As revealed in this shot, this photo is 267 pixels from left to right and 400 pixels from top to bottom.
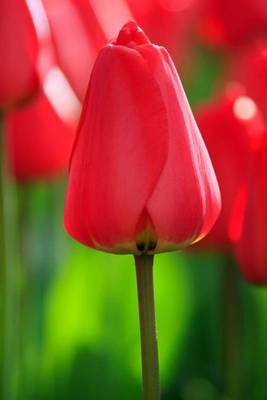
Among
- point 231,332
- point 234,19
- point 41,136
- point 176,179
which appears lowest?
point 231,332

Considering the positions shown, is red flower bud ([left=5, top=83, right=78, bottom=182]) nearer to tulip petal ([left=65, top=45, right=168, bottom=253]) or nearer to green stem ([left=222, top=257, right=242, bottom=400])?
green stem ([left=222, top=257, right=242, bottom=400])

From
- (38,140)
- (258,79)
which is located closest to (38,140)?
(38,140)

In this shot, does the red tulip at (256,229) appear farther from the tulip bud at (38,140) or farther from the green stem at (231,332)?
the tulip bud at (38,140)

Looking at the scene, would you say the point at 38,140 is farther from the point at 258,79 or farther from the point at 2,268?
the point at 258,79

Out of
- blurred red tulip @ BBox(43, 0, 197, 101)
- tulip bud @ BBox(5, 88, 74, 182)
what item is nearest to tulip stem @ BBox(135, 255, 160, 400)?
tulip bud @ BBox(5, 88, 74, 182)

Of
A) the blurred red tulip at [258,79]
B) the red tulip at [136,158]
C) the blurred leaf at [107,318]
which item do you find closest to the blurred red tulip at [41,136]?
the blurred leaf at [107,318]

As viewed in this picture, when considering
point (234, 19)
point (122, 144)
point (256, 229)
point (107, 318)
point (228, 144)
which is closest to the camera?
point (122, 144)
